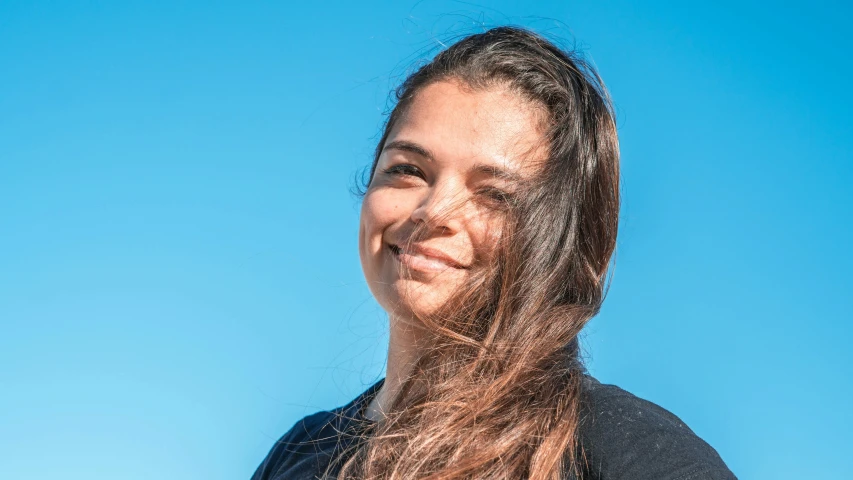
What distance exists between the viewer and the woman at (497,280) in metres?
1.43

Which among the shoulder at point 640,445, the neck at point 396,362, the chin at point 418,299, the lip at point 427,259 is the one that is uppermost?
the lip at point 427,259

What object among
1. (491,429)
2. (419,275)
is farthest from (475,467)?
(419,275)

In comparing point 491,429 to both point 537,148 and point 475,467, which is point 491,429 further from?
point 537,148

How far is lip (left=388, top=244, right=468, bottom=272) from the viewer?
1.78 m

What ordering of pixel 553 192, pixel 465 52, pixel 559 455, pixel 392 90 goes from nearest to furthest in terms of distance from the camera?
pixel 559 455
pixel 553 192
pixel 465 52
pixel 392 90

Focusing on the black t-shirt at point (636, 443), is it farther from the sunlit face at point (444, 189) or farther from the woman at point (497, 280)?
the sunlit face at point (444, 189)

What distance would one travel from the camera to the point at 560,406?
1.47 metres

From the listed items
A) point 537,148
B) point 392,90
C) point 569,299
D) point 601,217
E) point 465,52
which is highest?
point 392,90

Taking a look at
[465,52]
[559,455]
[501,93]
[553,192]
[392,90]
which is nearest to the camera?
[559,455]

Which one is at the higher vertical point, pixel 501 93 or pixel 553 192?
pixel 501 93

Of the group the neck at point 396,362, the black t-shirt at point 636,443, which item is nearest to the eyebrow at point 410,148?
the neck at point 396,362

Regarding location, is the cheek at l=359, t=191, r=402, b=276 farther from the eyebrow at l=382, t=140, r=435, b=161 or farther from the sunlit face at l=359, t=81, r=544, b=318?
the eyebrow at l=382, t=140, r=435, b=161

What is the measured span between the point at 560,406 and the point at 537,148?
67 cm

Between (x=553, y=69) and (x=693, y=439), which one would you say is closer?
(x=693, y=439)
